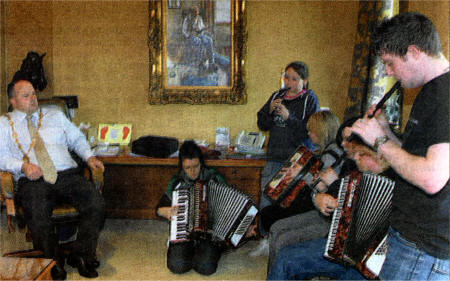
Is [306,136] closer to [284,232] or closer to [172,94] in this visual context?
[284,232]

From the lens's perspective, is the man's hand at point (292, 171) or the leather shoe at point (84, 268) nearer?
the man's hand at point (292, 171)

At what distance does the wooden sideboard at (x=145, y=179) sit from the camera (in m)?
3.38

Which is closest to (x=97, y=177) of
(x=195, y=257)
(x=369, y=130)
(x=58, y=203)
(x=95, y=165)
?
(x=95, y=165)

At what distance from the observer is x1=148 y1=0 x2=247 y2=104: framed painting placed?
3.57 meters

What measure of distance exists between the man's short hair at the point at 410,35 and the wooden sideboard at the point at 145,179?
7.16ft

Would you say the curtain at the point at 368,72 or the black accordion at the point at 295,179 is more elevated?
the curtain at the point at 368,72

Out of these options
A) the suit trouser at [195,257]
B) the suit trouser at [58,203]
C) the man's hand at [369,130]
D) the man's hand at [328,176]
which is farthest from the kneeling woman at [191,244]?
the man's hand at [369,130]

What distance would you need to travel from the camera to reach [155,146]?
3.46m

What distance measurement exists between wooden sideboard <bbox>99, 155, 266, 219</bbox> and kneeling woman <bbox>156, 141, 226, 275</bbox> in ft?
1.96

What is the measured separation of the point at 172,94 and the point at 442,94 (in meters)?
2.84

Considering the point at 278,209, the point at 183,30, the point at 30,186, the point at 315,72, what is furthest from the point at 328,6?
the point at 30,186

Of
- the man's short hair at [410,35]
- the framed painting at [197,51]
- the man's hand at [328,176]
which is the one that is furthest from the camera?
the framed painting at [197,51]

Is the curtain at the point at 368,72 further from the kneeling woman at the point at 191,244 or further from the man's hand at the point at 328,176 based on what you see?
the kneeling woman at the point at 191,244

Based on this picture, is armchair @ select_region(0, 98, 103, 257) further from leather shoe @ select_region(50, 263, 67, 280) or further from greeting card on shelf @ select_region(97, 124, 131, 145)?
greeting card on shelf @ select_region(97, 124, 131, 145)
